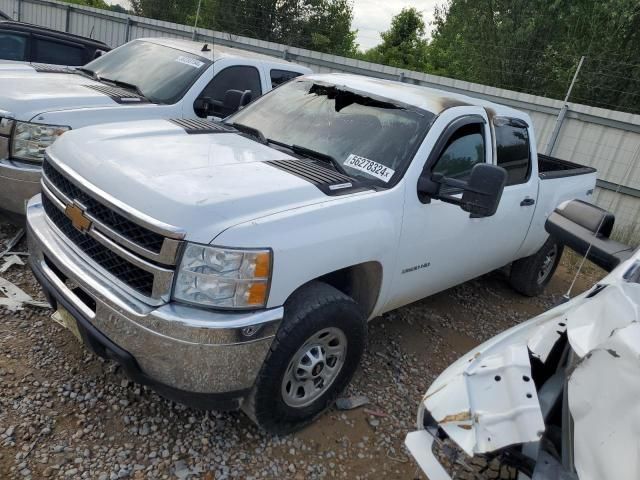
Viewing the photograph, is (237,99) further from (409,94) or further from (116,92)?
(409,94)

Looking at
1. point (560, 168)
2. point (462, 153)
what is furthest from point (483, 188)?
point (560, 168)

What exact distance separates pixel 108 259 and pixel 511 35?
18859mm

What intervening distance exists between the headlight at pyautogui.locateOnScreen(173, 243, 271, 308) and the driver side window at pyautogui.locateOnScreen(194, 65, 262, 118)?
9.20ft

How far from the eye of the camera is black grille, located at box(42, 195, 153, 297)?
2.27 meters

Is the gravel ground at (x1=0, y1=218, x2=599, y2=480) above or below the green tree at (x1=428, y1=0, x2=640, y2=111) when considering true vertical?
below

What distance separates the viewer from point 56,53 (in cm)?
695

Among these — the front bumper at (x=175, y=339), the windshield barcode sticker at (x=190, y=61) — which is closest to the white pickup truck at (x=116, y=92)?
the windshield barcode sticker at (x=190, y=61)

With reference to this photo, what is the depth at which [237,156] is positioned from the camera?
2930 millimetres

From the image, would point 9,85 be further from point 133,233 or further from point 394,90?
point 394,90

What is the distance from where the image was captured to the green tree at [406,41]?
2814 cm

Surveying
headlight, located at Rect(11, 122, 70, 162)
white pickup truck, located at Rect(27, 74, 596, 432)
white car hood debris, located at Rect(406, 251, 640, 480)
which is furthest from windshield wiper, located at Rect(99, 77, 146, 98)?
white car hood debris, located at Rect(406, 251, 640, 480)

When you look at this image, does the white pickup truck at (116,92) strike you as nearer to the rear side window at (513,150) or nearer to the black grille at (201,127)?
the black grille at (201,127)

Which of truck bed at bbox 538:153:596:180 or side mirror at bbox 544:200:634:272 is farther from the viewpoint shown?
truck bed at bbox 538:153:596:180

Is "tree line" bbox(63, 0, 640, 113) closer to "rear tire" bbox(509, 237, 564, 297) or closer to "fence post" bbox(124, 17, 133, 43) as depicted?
"fence post" bbox(124, 17, 133, 43)
